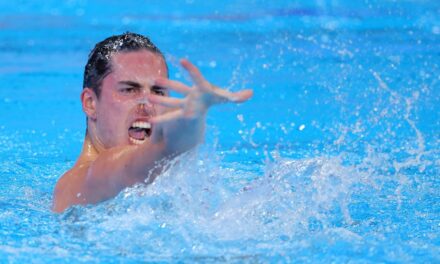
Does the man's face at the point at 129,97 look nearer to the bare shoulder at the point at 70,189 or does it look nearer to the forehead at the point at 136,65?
the forehead at the point at 136,65

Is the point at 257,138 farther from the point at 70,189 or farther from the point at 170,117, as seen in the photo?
the point at 170,117

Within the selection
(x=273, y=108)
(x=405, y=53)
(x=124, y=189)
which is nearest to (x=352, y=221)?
(x=124, y=189)

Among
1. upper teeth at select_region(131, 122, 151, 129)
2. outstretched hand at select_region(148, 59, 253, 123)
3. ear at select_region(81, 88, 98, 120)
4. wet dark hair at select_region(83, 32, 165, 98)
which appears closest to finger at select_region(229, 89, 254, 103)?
outstretched hand at select_region(148, 59, 253, 123)

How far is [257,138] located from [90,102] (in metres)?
1.82

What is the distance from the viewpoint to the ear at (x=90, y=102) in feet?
8.53

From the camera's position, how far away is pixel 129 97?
8.11ft

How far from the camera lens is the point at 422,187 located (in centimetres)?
318

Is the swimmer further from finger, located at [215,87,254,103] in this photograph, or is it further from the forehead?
finger, located at [215,87,254,103]

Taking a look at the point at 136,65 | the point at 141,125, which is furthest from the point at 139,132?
the point at 136,65

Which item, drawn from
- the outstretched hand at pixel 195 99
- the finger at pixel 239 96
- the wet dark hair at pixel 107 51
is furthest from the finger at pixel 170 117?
the wet dark hair at pixel 107 51

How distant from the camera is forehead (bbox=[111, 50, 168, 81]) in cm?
246

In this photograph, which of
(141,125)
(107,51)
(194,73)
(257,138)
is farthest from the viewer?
(257,138)

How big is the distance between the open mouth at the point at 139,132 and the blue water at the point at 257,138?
0.22m

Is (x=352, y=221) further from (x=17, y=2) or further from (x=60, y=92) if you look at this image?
(x=17, y=2)
